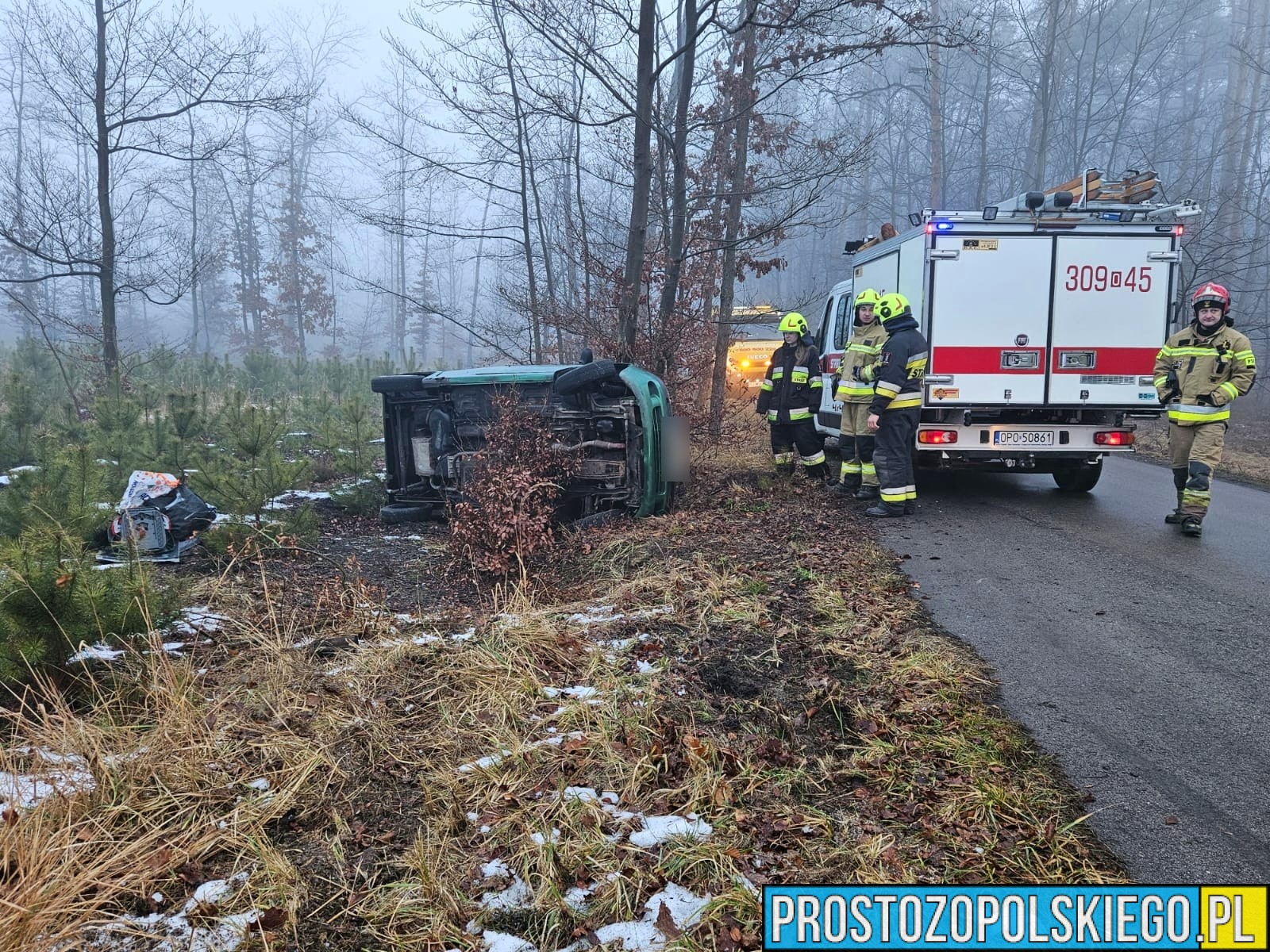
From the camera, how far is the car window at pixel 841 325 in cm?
980

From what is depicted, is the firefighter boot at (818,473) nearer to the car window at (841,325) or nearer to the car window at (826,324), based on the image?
the car window at (841,325)

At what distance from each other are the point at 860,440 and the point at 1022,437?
5.20 ft

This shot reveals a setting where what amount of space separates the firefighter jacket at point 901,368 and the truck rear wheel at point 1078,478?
8.30ft

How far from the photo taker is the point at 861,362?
7820mm

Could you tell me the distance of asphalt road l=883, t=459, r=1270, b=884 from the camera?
8.39 ft

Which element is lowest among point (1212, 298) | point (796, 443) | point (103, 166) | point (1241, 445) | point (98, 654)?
point (98, 654)

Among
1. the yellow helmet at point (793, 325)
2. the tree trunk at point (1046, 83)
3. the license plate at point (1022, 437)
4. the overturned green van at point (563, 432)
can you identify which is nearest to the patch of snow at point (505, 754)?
the overturned green van at point (563, 432)

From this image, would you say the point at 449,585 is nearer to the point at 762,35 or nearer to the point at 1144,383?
the point at 1144,383

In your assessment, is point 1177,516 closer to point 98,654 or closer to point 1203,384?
point 1203,384

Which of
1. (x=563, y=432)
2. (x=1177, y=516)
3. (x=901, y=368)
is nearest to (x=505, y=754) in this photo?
(x=563, y=432)

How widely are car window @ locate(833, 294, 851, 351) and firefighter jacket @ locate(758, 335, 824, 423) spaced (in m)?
0.89

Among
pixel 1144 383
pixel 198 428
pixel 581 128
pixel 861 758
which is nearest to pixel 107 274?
pixel 198 428

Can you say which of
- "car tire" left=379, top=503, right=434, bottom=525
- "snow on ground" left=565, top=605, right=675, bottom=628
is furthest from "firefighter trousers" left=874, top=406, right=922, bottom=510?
"car tire" left=379, top=503, right=434, bottom=525

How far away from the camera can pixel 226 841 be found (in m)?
2.51
